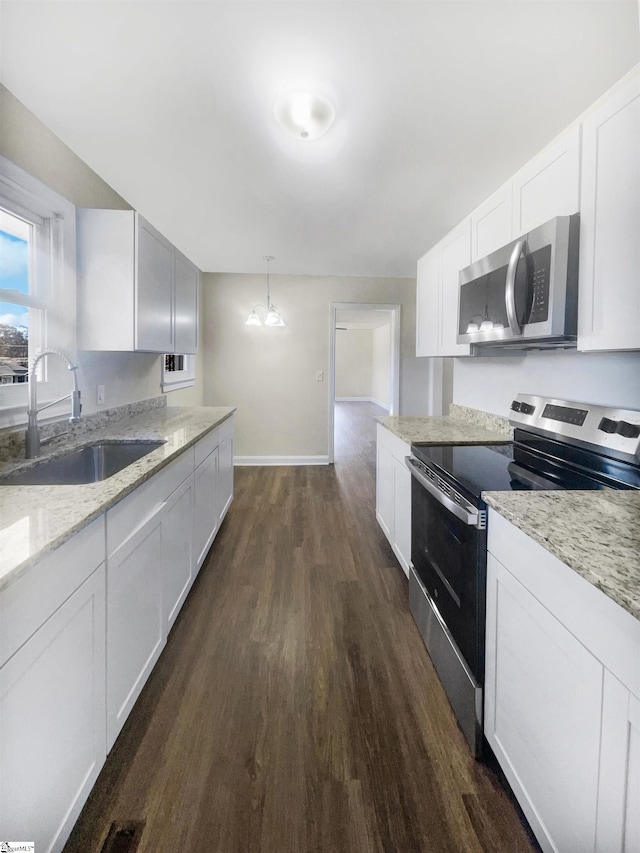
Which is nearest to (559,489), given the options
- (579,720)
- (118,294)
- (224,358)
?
(579,720)

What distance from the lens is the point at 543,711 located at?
967 mm

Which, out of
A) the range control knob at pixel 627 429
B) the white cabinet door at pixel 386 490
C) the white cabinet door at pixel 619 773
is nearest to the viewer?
the white cabinet door at pixel 619 773

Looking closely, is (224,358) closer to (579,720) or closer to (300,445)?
(300,445)

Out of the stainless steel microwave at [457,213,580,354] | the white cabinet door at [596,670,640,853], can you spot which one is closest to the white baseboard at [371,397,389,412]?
the stainless steel microwave at [457,213,580,354]

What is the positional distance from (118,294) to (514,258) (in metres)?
1.96

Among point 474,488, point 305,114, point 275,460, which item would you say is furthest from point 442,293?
point 275,460

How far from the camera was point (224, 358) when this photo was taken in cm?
527

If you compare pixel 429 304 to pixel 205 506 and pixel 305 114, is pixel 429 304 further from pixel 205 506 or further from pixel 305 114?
pixel 205 506

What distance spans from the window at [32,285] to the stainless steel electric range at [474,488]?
75.5 inches

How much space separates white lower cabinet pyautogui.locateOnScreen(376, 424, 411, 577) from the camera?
229cm

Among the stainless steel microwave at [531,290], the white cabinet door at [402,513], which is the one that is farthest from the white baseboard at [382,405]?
the stainless steel microwave at [531,290]

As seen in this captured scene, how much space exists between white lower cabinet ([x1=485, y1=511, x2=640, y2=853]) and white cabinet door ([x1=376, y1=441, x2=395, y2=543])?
1426 mm

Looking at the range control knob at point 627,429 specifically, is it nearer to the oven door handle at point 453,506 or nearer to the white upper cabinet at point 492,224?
the oven door handle at point 453,506

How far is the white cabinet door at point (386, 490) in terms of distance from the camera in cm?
269
